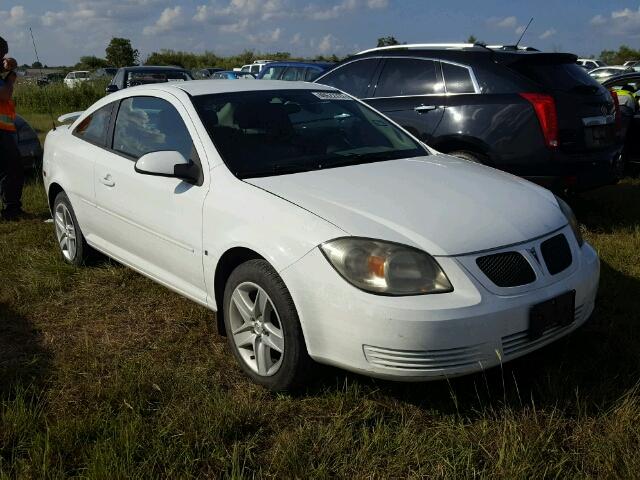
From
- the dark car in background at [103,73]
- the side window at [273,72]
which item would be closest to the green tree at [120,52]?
the dark car in background at [103,73]

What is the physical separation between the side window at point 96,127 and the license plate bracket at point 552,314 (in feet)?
10.1

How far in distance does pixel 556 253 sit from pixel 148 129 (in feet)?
8.20

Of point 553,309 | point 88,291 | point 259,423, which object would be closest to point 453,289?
point 553,309

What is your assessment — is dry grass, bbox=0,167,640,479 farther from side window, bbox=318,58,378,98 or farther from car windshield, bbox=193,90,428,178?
side window, bbox=318,58,378,98

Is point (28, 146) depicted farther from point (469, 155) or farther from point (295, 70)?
point (295, 70)

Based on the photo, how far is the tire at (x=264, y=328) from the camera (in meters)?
2.79

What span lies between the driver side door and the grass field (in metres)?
0.42

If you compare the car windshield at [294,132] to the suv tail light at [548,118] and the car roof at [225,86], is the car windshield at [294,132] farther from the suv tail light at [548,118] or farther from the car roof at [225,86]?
the suv tail light at [548,118]

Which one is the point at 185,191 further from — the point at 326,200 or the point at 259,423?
the point at 259,423

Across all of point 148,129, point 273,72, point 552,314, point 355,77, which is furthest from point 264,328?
point 273,72

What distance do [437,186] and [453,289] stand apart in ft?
2.66

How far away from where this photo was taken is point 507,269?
8.80 ft

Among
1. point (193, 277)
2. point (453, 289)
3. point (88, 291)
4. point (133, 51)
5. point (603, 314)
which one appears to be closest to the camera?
point (453, 289)

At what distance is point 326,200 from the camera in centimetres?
295
